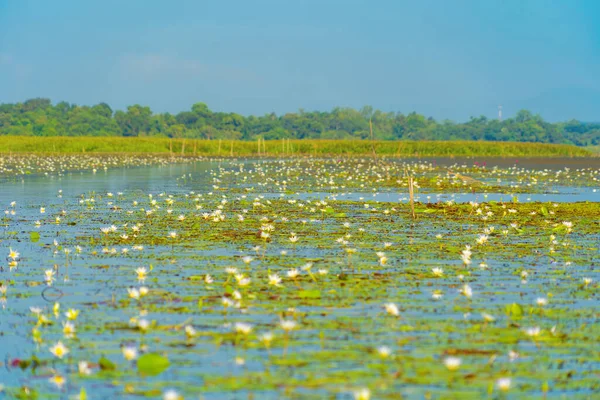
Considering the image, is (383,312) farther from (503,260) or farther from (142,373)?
(503,260)

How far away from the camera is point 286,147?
76.5 meters

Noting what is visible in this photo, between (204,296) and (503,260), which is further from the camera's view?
(503,260)

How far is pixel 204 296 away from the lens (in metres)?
8.99

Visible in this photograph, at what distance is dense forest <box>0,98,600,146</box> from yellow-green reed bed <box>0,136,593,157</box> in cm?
4406

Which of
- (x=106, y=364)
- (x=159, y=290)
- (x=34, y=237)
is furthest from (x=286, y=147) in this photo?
(x=106, y=364)

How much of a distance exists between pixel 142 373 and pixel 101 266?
477 cm

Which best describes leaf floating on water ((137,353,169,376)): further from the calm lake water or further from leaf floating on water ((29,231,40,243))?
leaf floating on water ((29,231,40,243))

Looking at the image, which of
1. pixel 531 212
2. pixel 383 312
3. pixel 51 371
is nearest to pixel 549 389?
pixel 383 312

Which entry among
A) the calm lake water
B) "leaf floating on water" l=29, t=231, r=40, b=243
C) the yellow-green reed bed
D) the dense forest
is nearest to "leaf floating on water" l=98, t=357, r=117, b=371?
the calm lake water

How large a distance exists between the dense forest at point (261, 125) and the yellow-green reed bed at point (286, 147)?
44.1 metres

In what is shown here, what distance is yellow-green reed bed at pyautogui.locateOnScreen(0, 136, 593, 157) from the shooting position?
73750mm

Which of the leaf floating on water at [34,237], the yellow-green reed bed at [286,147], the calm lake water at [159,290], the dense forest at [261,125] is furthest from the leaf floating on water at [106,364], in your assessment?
the dense forest at [261,125]

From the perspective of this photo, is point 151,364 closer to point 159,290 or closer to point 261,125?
point 159,290

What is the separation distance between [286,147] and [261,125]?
66510 mm
